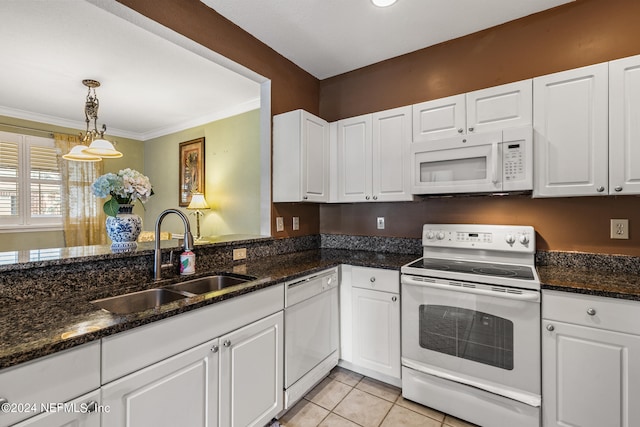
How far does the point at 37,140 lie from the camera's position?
4.09 metres

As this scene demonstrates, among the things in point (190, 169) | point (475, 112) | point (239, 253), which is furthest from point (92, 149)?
point (475, 112)

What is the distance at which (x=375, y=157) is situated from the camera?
239 cm

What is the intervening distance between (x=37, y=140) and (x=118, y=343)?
4.72 metres

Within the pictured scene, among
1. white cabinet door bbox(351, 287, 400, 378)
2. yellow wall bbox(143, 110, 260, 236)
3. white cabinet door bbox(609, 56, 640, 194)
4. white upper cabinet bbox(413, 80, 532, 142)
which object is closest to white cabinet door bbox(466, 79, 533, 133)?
white upper cabinet bbox(413, 80, 532, 142)

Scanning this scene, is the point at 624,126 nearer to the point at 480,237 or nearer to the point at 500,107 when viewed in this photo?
the point at 500,107

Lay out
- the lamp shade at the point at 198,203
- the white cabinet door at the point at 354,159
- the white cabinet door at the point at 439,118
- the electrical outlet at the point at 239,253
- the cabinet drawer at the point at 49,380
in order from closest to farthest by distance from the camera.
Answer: the cabinet drawer at the point at 49,380 → the white cabinet door at the point at 439,118 → the electrical outlet at the point at 239,253 → the white cabinet door at the point at 354,159 → the lamp shade at the point at 198,203

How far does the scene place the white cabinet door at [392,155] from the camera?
7.36ft

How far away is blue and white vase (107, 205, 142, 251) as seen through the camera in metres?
1.66

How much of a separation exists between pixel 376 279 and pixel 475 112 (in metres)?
1.30

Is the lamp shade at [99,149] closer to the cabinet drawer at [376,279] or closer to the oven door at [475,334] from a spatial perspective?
the cabinet drawer at [376,279]

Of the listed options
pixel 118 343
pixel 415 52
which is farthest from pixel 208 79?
pixel 118 343

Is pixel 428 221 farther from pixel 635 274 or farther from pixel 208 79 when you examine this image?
pixel 208 79

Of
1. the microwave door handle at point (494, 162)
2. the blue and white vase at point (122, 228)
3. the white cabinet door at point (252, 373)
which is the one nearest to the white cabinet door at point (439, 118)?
the microwave door handle at point (494, 162)

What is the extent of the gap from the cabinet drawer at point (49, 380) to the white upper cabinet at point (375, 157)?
197 cm
